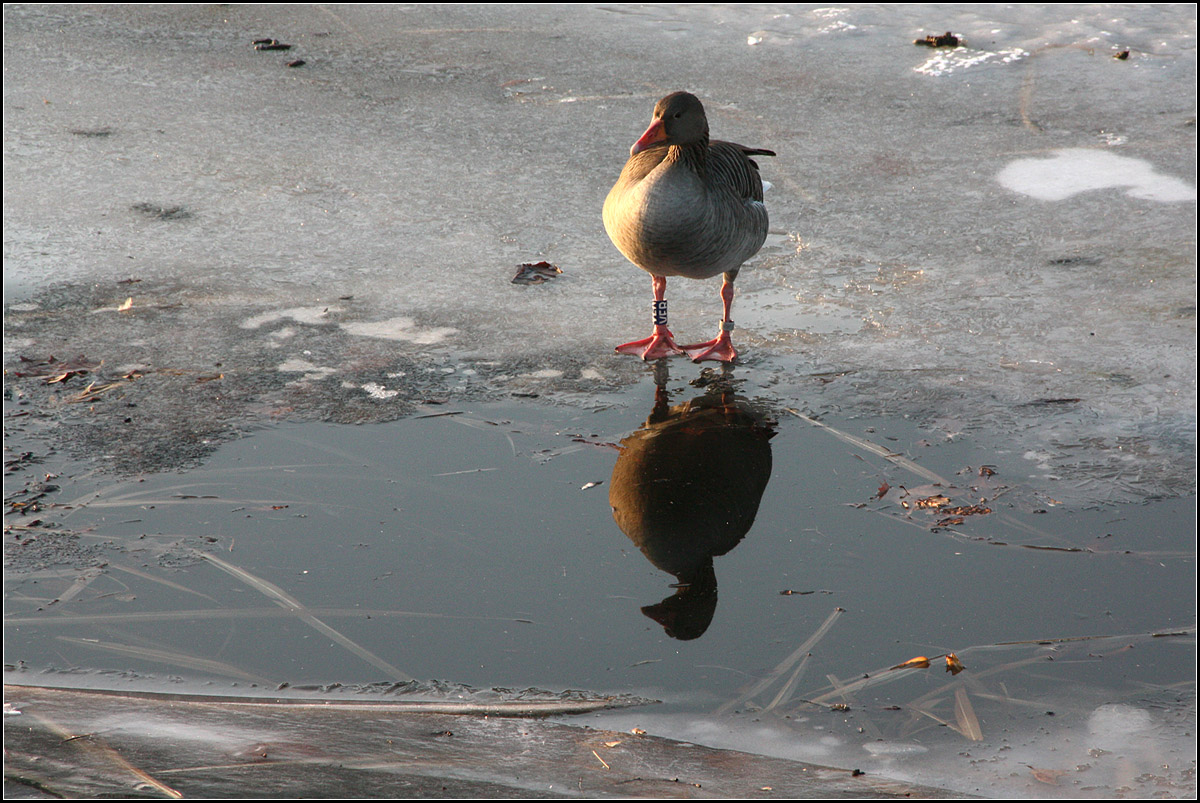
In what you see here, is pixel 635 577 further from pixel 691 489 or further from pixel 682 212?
pixel 682 212

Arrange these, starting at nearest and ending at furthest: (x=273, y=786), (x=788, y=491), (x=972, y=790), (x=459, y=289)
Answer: (x=273, y=786)
(x=972, y=790)
(x=788, y=491)
(x=459, y=289)

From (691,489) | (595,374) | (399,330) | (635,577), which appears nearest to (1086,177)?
(595,374)

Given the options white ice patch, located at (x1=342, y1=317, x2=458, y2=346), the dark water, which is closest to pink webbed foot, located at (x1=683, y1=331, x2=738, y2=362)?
the dark water

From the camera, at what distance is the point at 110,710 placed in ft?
8.89

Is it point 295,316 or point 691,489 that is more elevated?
point 295,316

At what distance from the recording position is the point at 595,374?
474 centimetres

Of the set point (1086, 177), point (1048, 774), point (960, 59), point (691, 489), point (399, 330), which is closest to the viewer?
point (1048, 774)

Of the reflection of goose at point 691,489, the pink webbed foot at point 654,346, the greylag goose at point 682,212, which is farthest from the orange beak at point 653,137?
the reflection of goose at point 691,489

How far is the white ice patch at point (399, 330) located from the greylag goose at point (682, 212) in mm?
935

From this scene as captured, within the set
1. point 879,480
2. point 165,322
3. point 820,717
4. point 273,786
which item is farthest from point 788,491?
point 165,322

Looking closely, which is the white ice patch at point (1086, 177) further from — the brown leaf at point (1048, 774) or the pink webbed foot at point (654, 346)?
the brown leaf at point (1048, 774)

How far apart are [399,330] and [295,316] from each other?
22.2 inches

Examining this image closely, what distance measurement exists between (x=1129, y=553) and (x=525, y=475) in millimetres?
2244

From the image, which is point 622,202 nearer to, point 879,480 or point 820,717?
point 879,480
